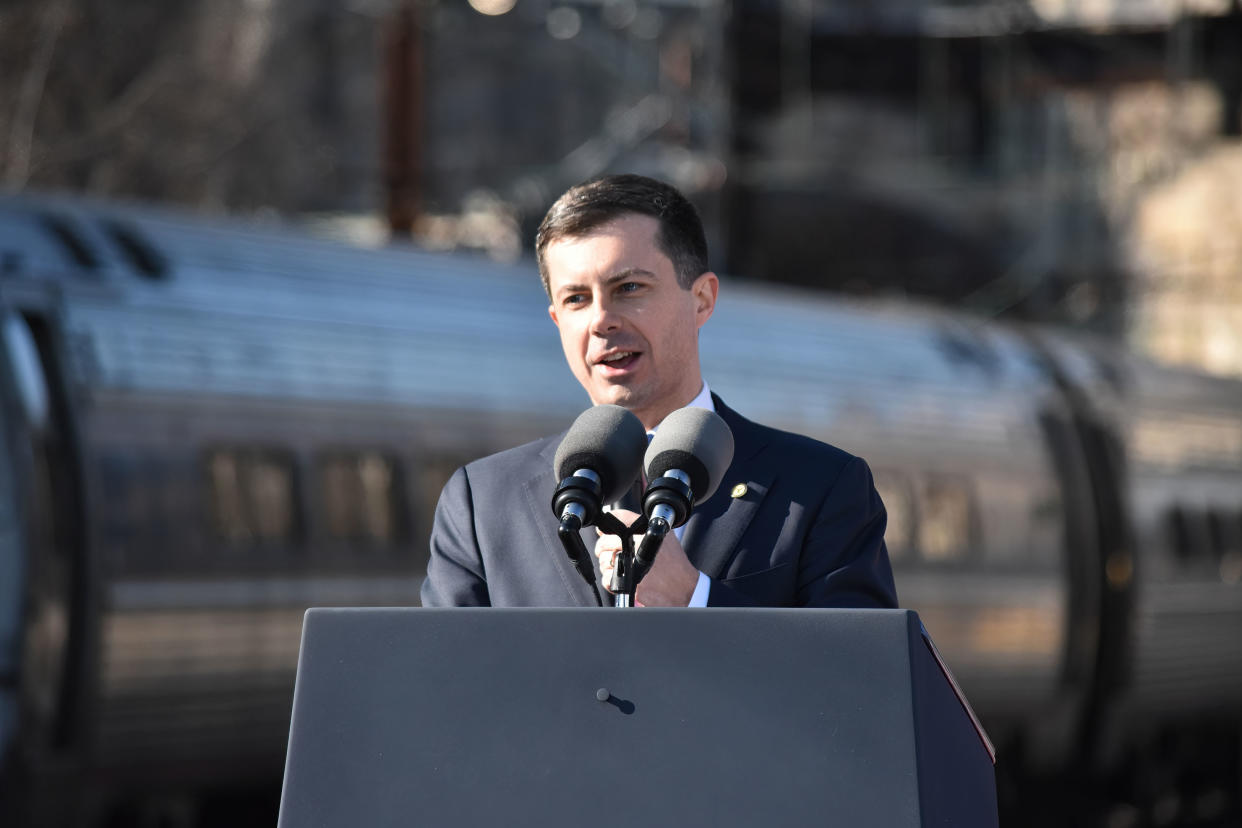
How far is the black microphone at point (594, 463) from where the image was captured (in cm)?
268

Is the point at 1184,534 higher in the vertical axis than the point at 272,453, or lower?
lower

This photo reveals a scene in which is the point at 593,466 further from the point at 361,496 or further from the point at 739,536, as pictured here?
the point at 361,496

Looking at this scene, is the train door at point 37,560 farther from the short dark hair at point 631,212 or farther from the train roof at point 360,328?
the short dark hair at point 631,212

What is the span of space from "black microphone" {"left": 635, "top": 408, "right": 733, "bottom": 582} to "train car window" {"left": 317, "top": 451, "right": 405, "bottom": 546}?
21.6ft

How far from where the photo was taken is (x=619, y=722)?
246 cm

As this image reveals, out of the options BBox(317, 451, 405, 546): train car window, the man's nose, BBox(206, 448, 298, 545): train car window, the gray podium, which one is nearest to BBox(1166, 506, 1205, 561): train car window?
BBox(317, 451, 405, 546): train car window

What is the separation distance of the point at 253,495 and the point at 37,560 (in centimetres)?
130

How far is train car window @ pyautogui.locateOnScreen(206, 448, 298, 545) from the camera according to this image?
8.54 metres

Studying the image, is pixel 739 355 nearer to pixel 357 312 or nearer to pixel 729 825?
pixel 357 312

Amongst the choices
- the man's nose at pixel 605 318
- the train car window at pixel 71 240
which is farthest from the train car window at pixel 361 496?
the man's nose at pixel 605 318

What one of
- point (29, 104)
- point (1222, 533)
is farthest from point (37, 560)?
point (1222, 533)

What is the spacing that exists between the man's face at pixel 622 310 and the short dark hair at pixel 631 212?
0.01 metres

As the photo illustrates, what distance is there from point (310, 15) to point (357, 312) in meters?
33.1

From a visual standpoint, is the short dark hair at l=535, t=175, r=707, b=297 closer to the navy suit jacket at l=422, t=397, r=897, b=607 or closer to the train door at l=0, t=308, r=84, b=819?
the navy suit jacket at l=422, t=397, r=897, b=607
